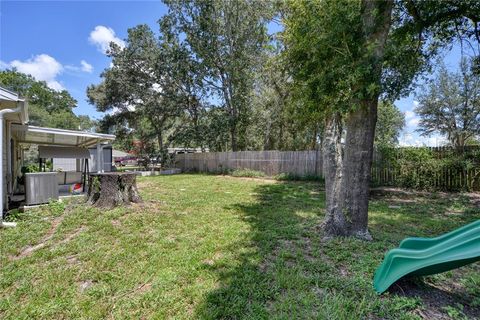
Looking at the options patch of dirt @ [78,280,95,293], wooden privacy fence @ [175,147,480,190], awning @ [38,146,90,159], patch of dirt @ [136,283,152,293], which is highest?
awning @ [38,146,90,159]

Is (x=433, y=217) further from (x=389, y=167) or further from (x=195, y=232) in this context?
(x=195, y=232)

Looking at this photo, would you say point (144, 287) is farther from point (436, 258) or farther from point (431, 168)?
point (431, 168)

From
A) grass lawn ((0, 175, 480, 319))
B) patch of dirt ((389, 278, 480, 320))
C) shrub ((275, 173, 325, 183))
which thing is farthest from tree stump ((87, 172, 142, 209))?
shrub ((275, 173, 325, 183))

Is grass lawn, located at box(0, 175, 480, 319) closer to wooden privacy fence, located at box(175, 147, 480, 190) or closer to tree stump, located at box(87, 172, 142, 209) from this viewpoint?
tree stump, located at box(87, 172, 142, 209)

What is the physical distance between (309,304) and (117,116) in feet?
68.9

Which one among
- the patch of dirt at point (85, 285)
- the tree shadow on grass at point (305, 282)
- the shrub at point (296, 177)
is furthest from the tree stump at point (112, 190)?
the shrub at point (296, 177)

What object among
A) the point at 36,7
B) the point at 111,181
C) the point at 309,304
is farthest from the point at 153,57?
the point at 309,304

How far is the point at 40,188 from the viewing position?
5676 millimetres

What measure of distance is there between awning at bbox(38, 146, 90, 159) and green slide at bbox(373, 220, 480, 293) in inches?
364

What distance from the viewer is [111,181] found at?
209 inches

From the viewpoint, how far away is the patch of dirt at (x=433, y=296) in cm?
195

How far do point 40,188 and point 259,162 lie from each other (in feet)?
33.4

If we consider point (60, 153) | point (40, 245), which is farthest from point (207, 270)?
point (60, 153)

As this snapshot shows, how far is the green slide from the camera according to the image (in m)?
1.84
